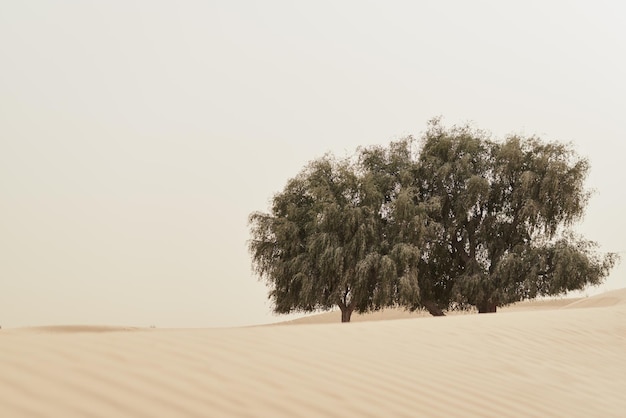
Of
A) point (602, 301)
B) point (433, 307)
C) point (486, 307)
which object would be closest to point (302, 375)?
point (486, 307)

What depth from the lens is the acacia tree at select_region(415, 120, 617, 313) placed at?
22.4 m

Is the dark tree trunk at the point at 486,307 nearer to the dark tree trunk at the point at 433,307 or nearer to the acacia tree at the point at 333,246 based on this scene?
the dark tree trunk at the point at 433,307

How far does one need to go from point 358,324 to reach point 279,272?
51.2 ft

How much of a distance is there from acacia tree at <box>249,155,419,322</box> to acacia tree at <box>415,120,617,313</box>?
1.89 meters

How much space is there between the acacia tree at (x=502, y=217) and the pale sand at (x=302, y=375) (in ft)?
48.8

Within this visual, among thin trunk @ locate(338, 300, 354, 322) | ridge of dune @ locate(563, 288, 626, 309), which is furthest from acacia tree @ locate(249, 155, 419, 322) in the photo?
ridge of dune @ locate(563, 288, 626, 309)

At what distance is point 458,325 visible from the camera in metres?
8.79

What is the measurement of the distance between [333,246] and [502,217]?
6.24m

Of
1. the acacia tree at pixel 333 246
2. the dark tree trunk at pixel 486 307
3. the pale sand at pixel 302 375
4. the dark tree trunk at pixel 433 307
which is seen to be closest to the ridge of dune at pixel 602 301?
the dark tree trunk at pixel 486 307

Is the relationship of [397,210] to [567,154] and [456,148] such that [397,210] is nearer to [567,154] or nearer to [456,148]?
[456,148]

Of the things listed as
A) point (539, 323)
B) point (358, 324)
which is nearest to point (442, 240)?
point (539, 323)

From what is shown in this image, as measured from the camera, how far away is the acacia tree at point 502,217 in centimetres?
2238

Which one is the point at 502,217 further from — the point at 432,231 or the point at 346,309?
the point at 346,309

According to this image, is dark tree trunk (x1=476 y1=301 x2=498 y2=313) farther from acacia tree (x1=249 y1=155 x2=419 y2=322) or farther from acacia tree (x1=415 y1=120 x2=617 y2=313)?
acacia tree (x1=249 y1=155 x2=419 y2=322)
